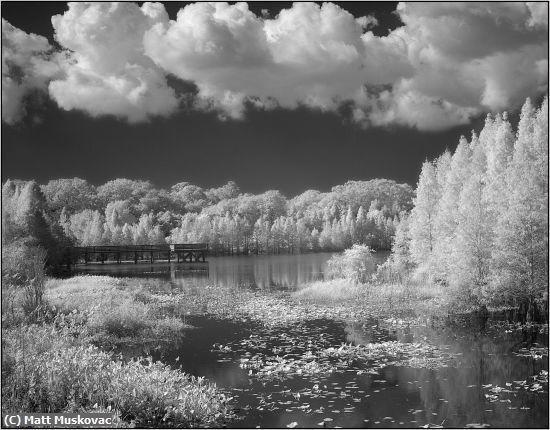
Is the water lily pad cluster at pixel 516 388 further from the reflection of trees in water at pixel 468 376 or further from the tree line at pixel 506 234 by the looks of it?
the tree line at pixel 506 234

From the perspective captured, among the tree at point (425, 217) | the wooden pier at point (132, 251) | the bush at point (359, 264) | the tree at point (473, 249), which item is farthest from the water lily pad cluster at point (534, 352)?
the wooden pier at point (132, 251)

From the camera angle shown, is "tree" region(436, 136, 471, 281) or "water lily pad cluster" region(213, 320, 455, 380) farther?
"tree" region(436, 136, 471, 281)

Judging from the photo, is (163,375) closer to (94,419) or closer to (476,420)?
(94,419)

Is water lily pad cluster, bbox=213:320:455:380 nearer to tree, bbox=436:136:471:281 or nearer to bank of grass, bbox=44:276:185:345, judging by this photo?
bank of grass, bbox=44:276:185:345

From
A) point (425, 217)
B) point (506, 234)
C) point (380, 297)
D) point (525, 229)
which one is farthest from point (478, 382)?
point (425, 217)

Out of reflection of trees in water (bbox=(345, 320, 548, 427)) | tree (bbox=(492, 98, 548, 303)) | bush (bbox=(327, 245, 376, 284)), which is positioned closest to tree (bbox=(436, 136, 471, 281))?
bush (bbox=(327, 245, 376, 284))

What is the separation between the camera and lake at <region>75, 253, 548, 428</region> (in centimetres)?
1394

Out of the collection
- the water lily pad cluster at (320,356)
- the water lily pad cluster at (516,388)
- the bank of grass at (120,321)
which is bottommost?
the water lily pad cluster at (516,388)

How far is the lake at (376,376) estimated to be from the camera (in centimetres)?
1394

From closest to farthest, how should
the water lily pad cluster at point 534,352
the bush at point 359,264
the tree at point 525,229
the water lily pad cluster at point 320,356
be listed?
the water lily pad cluster at point 320,356 < the water lily pad cluster at point 534,352 < the tree at point 525,229 < the bush at point 359,264

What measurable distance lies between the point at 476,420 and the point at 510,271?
17.8 meters

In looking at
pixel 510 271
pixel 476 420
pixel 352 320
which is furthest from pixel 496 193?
pixel 476 420

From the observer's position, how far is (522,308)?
30562 millimetres

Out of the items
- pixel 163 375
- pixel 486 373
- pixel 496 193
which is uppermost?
pixel 496 193
